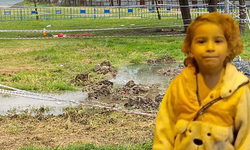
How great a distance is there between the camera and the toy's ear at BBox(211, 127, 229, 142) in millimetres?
2197

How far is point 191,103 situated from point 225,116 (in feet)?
0.73

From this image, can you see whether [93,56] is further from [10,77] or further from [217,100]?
[217,100]

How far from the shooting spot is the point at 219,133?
7.22 feet

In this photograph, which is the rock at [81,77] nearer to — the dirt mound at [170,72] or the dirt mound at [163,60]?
the dirt mound at [170,72]

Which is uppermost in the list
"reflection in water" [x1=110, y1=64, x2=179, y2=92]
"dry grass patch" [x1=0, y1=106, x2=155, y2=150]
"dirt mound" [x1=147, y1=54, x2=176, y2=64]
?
"dirt mound" [x1=147, y1=54, x2=176, y2=64]

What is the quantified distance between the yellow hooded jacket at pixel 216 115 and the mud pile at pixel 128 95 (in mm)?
3972

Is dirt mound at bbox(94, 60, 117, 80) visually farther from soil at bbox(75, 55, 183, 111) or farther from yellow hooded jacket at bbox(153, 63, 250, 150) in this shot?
yellow hooded jacket at bbox(153, 63, 250, 150)

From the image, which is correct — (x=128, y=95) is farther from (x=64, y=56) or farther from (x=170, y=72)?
(x=64, y=56)

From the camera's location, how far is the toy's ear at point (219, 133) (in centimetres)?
220

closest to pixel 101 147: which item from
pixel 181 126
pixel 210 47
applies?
pixel 181 126

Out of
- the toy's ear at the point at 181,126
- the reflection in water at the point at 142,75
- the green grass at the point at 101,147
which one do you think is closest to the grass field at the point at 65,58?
the green grass at the point at 101,147

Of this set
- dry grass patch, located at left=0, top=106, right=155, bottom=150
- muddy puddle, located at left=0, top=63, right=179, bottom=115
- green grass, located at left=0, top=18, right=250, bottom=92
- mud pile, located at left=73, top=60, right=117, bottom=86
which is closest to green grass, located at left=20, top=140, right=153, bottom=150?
dry grass patch, located at left=0, top=106, right=155, bottom=150

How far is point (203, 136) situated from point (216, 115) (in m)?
0.15

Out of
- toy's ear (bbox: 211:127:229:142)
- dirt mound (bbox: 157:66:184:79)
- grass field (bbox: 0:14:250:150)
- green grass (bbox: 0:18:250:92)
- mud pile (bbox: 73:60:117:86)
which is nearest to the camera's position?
toy's ear (bbox: 211:127:229:142)
